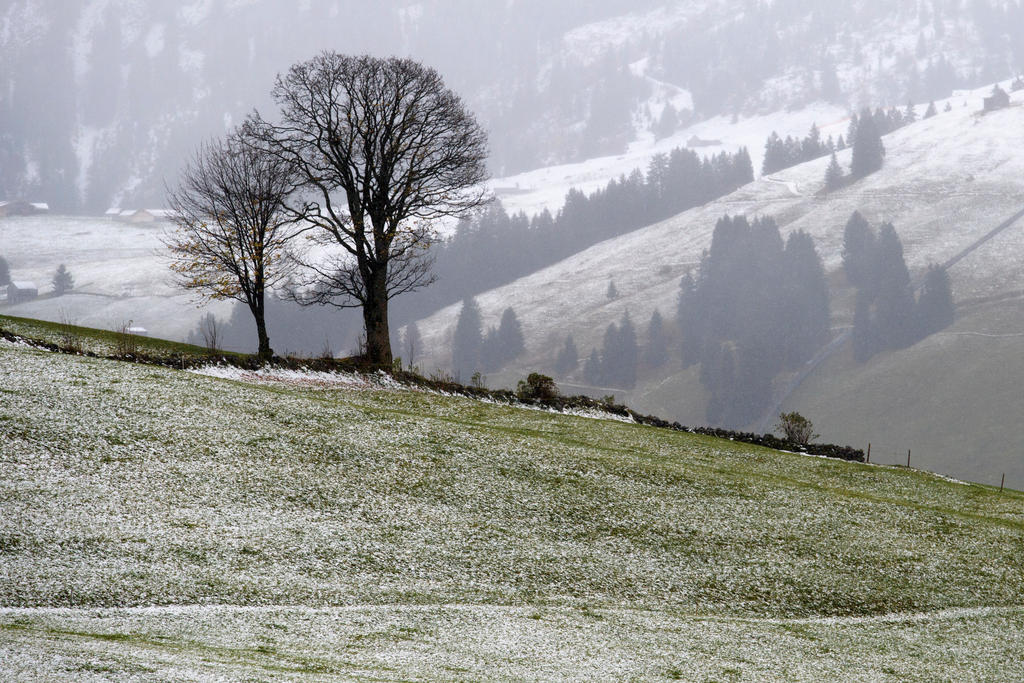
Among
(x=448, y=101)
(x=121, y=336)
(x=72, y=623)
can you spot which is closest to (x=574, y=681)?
(x=72, y=623)

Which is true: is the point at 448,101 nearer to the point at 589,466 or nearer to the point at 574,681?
the point at 589,466

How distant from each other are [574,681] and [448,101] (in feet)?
159

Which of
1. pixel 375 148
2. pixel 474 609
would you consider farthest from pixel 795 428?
pixel 474 609

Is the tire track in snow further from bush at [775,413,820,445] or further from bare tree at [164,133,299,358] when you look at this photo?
bare tree at [164,133,299,358]

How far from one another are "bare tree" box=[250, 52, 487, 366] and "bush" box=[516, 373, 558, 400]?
973 centimetres

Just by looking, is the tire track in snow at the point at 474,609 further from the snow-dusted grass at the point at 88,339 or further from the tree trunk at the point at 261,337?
the tree trunk at the point at 261,337

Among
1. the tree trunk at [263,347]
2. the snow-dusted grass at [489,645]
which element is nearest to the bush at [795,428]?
the snow-dusted grass at [489,645]

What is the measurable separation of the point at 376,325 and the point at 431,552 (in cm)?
3291

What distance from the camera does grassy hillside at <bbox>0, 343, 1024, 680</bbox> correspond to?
2019cm

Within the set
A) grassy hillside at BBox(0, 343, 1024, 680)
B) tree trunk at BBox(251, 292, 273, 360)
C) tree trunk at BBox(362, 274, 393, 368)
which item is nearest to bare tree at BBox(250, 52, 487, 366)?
tree trunk at BBox(362, 274, 393, 368)

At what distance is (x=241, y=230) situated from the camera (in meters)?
60.4

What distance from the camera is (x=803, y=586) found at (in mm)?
27562

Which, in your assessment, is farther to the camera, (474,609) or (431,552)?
(431,552)

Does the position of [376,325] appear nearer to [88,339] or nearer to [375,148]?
[375,148]
